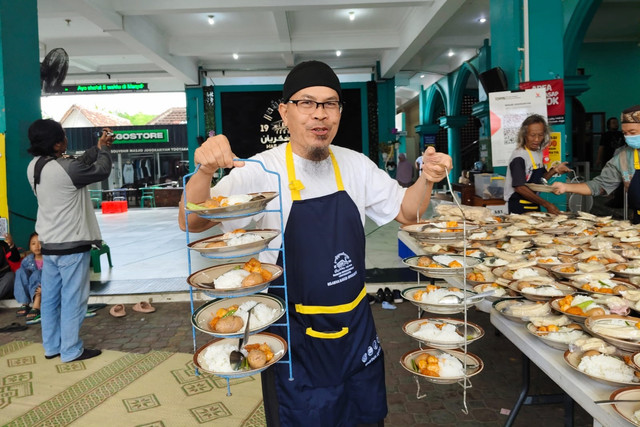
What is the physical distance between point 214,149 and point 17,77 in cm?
541

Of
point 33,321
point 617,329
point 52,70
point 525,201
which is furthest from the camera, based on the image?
point 52,70

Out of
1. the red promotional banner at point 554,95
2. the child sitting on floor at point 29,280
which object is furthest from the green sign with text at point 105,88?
the red promotional banner at point 554,95

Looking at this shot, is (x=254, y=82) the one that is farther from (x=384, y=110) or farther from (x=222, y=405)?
(x=222, y=405)

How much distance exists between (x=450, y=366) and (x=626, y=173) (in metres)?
2.88

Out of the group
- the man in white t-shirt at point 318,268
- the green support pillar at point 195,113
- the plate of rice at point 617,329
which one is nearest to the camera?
the plate of rice at point 617,329

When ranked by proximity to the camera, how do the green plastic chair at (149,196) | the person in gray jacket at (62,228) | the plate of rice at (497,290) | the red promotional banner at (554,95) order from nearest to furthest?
the plate of rice at (497,290), the person in gray jacket at (62,228), the red promotional banner at (554,95), the green plastic chair at (149,196)

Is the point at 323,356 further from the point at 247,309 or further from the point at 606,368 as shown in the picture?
the point at 606,368

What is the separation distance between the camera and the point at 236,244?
4.69 feet

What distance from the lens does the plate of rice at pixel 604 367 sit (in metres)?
1.46

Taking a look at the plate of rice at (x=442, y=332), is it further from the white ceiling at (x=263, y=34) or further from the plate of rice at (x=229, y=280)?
the white ceiling at (x=263, y=34)

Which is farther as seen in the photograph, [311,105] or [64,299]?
[64,299]

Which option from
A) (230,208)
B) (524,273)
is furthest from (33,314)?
(524,273)

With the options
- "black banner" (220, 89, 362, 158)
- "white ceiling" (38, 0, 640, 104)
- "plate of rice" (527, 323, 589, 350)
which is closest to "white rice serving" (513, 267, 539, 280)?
"plate of rice" (527, 323, 589, 350)

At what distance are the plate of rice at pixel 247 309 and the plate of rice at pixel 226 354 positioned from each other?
88 millimetres
